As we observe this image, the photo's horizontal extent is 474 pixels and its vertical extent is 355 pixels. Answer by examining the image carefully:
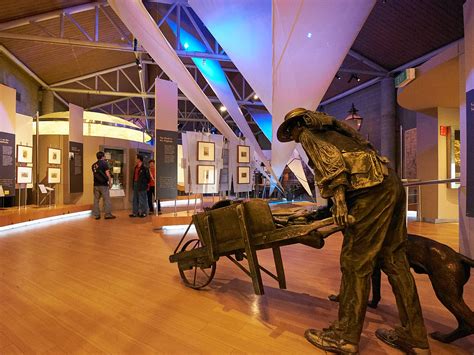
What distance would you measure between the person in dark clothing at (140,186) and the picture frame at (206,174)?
68.2 inches

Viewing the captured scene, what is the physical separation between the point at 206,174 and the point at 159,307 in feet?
13.0

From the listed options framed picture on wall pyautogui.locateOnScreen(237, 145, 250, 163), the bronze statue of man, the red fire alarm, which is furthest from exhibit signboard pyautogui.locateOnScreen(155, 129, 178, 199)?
the red fire alarm

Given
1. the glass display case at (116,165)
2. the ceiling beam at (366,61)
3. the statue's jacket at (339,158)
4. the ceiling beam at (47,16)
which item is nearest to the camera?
the statue's jacket at (339,158)

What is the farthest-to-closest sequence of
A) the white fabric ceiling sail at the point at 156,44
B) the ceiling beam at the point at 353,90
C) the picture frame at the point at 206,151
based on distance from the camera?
the ceiling beam at the point at 353,90 → the picture frame at the point at 206,151 → the white fabric ceiling sail at the point at 156,44

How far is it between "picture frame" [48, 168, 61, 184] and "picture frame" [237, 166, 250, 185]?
487 cm

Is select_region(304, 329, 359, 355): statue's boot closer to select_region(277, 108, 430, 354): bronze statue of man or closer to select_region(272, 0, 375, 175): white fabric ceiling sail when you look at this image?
select_region(277, 108, 430, 354): bronze statue of man

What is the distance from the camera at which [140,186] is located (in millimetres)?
6898

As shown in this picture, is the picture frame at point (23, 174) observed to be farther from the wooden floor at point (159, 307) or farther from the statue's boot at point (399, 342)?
the statue's boot at point (399, 342)

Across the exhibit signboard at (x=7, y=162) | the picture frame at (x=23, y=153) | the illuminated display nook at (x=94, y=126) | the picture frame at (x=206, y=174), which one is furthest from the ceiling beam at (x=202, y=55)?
the exhibit signboard at (x=7, y=162)

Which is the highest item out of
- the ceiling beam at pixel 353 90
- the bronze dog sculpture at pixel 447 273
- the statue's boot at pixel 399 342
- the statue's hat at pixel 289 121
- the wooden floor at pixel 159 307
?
the ceiling beam at pixel 353 90

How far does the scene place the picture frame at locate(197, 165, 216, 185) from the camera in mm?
5837

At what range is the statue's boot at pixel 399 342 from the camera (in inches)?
58.0

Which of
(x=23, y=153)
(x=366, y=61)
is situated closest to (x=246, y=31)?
(x=23, y=153)

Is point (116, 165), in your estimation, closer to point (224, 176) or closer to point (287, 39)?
point (224, 176)
